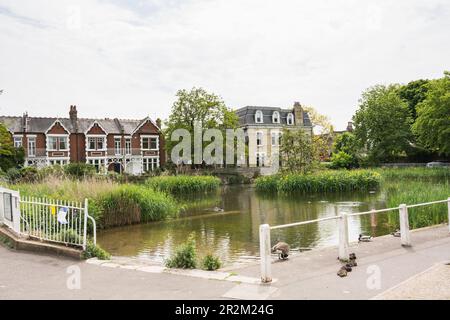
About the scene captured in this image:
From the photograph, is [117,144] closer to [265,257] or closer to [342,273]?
[265,257]

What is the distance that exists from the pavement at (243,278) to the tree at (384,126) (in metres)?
44.7

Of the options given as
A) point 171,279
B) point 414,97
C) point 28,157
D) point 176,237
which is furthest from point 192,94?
point 171,279

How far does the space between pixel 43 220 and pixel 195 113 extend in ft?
126

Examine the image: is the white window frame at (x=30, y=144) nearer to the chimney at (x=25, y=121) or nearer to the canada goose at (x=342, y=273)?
the chimney at (x=25, y=121)

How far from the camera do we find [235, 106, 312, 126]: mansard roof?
6353cm

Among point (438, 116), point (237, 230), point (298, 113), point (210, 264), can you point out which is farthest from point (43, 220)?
point (298, 113)

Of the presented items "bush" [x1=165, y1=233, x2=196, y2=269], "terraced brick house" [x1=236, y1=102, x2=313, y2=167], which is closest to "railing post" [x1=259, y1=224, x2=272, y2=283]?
"bush" [x1=165, y1=233, x2=196, y2=269]

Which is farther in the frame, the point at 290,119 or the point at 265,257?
the point at 290,119

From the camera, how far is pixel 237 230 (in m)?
15.8

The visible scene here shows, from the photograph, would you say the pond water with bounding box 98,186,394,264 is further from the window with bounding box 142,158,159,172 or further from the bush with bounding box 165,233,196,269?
the window with bounding box 142,158,159,172

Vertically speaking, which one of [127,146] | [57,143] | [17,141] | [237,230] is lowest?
[237,230]

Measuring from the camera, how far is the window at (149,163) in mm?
57719
